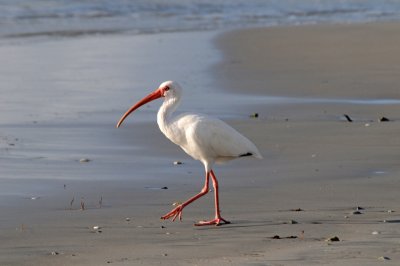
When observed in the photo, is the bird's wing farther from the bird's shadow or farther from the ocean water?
the ocean water

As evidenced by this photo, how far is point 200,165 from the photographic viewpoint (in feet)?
37.7

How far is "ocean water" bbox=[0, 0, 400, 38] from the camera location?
30.8m

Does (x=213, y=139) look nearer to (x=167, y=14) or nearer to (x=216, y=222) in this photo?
(x=216, y=222)

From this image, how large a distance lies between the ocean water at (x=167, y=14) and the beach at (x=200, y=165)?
7518 mm

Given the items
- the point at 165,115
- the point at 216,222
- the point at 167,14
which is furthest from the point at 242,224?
the point at 167,14

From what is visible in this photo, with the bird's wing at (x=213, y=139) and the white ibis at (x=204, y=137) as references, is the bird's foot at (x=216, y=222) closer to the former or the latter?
the white ibis at (x=204, y=137)

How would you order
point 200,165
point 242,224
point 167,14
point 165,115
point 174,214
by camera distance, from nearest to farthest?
point 242,224, point 174,214, point 165,115, point 200,165, point 167,14

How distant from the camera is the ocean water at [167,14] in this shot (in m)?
30.8

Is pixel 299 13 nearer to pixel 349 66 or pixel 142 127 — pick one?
pixel 349 66

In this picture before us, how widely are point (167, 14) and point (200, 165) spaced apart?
25.0 metres

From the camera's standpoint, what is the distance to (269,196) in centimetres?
960

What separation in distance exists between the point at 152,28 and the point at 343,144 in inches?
738

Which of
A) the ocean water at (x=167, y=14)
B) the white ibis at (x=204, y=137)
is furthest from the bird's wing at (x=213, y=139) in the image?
the ocean water at (x=167, y=14)

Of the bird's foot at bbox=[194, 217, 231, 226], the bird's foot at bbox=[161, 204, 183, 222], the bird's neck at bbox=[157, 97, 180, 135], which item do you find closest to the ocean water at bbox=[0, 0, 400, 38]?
the bird's neck at bbox=[157, 97, 180, 135]
